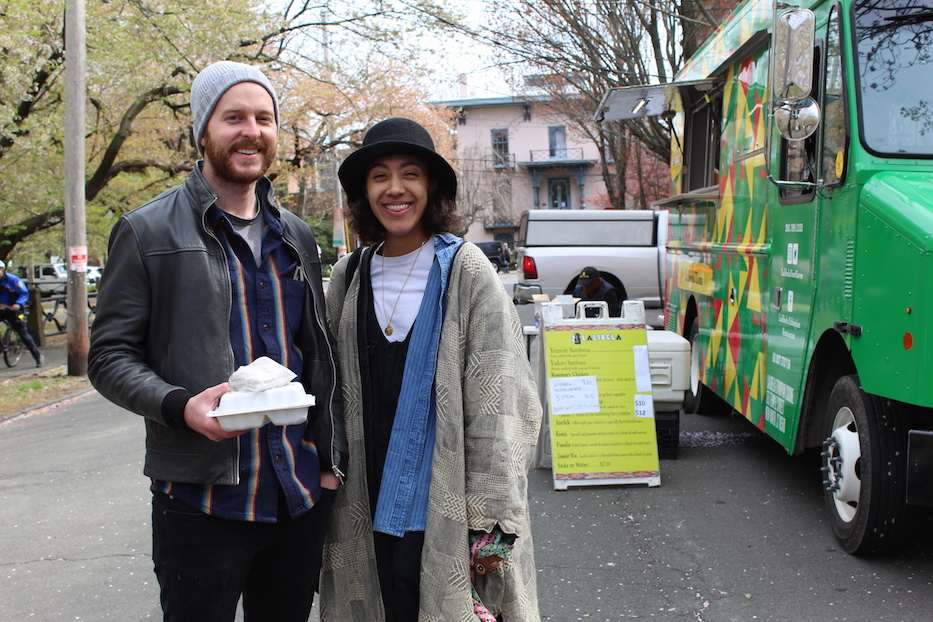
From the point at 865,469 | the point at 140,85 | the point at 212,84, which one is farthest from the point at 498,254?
the point at 212,84

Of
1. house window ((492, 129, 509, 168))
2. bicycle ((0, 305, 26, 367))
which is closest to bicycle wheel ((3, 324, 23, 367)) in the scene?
bicycle ((0, 305, 26, 367))

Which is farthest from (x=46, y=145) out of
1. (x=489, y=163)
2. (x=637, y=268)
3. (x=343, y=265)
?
(x=489, y=163)

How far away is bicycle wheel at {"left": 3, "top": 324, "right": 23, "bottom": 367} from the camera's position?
13.6 metres

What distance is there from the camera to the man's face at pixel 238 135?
2.16m

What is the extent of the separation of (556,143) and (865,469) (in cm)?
4954

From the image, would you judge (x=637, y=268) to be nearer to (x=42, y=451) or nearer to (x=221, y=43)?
(x=221, y=43)

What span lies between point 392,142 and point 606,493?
3651 millimetres

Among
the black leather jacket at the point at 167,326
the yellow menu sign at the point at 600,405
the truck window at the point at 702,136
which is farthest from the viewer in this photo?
the truck window at the point at 702,136

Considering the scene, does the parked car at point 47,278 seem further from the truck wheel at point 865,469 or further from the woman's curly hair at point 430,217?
the woman's curly hair at point 430,217

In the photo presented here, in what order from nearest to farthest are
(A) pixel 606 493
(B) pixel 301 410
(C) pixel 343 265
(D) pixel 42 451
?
(B) pixel 301 410, (C) pixel 343 265, (A) pixel 606 493, (D) pixel 42 451

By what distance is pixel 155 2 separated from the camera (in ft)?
43.2

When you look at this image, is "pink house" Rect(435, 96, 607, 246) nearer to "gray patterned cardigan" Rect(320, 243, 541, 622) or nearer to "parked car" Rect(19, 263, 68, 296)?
"parked car" Rect(19, 263, 68, 296)

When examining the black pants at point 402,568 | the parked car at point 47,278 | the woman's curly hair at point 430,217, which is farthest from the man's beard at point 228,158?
the parked car at point 47,278

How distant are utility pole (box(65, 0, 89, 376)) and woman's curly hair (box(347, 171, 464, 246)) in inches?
405
